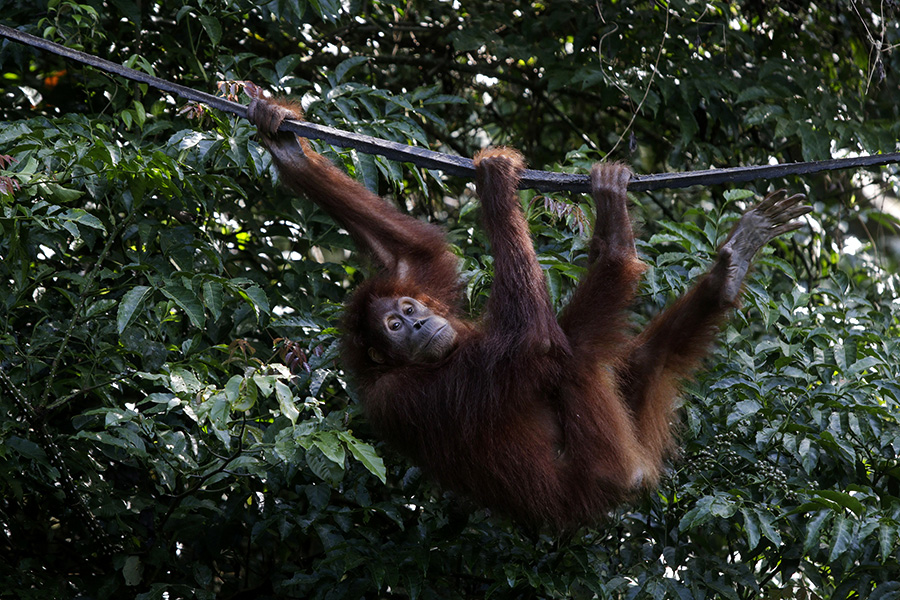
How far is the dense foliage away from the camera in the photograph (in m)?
3.41

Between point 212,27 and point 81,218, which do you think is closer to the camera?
point 81,218

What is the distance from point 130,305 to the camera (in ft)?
11.0

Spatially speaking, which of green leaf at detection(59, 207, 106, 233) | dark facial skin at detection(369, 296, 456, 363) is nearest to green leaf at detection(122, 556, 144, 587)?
dark facial skin at detection(369, 296, 456, 363)

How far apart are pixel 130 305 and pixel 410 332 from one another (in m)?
1.14

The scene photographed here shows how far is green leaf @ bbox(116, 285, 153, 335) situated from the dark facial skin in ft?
3.11

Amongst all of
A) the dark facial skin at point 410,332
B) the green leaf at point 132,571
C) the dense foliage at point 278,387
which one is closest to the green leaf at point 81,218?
the dense foliage at point 278,387

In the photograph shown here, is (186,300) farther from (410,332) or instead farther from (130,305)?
(410,332)

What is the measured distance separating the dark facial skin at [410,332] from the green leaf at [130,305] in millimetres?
948

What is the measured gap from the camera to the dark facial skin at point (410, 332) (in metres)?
3.78

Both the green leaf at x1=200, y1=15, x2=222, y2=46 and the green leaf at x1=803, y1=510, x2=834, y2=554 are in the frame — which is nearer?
the green leaf at x1=803, y1=510, x2=834, y2=554

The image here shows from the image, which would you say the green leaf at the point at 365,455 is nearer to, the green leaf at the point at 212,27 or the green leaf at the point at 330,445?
the green leaf at the point at 330,445

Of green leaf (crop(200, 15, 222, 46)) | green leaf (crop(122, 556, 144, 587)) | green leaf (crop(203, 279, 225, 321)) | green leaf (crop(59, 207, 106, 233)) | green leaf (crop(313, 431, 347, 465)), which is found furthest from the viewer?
green leaf (crop(200, 15, 222, 46))

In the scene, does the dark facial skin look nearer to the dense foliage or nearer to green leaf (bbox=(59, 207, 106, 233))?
the dense foliage

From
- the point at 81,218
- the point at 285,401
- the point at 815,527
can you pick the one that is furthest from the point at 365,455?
the point at 815,527
